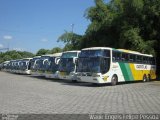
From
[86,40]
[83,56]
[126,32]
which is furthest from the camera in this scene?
[86,40]

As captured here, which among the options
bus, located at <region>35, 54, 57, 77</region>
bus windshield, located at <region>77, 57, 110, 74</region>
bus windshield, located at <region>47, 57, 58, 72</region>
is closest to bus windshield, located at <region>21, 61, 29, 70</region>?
bus, located at <region>35, 54, 57, 77</region>

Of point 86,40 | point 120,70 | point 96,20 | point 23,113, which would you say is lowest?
point 23,113

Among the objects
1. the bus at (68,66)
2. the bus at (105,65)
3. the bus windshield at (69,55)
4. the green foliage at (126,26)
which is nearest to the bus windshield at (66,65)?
the bus at (68,66)

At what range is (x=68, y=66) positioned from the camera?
100 feet

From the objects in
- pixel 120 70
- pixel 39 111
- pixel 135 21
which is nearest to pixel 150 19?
pixel 135 21

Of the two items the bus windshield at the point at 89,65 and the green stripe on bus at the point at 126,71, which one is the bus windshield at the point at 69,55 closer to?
the bus windshield at the point at 89,65

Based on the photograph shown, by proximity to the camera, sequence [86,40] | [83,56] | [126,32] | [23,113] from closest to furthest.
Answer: [23,113]
[83,56]
[126,32]
[86,40]

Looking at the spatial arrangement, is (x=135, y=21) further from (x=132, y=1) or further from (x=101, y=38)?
(x=101, y=38)

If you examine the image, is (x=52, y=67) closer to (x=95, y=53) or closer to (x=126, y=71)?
(x=126, y=71)

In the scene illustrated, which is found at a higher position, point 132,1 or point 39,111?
point 132,1

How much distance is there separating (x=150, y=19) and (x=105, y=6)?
8787mm

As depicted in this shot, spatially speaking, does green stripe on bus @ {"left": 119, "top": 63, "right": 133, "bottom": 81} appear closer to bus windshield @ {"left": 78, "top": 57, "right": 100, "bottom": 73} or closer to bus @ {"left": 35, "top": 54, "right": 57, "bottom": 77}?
bus windshield @ {"left": 78, "top": 57, "right": 100, "bottom": 73}

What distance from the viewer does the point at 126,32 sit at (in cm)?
3916

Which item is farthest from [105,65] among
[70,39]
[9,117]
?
[70,39]
